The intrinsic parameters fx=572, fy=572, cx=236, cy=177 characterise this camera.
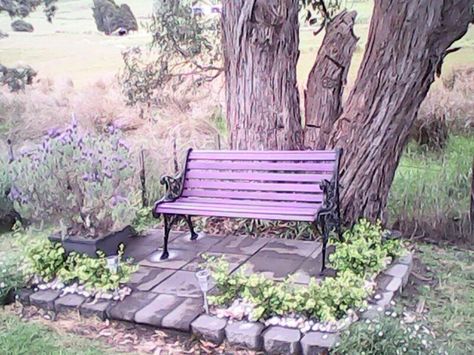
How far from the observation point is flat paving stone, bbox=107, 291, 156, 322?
300 cm

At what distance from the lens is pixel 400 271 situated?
328 cm

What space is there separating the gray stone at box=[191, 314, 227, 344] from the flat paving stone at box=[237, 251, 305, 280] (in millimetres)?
491

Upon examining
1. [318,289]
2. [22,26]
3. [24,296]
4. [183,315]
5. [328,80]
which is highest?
[22,26]

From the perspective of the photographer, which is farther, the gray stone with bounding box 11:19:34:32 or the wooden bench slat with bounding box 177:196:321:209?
the gray stone with bounding box 11:19:34:32

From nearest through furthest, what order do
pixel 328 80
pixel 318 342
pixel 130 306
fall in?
pixel 318 342
pixel 130 306
pixel 328 80

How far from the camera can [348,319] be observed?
8.86ft

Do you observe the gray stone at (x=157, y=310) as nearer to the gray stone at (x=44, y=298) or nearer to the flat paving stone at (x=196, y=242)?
the gray stone at (x=44, y=298)

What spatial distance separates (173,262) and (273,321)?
1042mm

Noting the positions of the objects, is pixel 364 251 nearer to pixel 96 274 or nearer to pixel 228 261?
pixel 228 261

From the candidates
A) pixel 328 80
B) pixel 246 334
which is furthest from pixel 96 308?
pixel 328 80

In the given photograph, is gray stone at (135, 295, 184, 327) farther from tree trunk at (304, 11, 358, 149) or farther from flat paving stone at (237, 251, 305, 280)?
tree trunk at (304, 11, 358, 149)

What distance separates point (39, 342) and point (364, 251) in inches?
69.8

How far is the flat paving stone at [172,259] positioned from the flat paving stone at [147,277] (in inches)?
2.5

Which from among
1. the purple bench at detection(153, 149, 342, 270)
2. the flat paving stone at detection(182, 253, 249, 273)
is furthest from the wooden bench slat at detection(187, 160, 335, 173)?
the flat paving stone at detection(182, 253, 249, 273)
